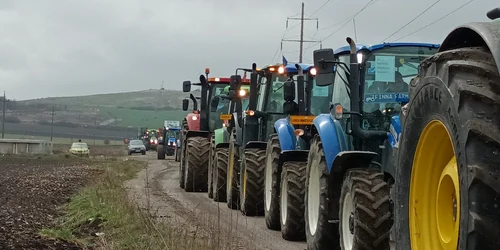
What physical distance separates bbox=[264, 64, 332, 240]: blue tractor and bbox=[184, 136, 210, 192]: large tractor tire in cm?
585

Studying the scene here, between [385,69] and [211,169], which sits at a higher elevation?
[385,69]

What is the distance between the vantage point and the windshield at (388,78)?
724 cm

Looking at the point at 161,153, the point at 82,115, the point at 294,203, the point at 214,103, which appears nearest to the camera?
the point at 294,203

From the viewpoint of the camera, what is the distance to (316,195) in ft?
27.0

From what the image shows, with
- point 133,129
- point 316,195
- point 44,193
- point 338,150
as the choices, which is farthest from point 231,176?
point 133,129

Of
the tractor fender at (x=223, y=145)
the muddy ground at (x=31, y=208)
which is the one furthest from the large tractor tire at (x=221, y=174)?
the muddy ground at (x=31, y=208)

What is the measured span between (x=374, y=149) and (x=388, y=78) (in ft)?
2.42

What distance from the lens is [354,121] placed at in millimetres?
7355

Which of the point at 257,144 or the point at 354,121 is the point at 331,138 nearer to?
the point at 354,121

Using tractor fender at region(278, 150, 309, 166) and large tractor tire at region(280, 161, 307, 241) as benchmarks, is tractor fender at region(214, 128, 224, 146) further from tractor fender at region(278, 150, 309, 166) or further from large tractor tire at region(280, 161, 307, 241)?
large tractor tire at region(280, 161, 307, 241)

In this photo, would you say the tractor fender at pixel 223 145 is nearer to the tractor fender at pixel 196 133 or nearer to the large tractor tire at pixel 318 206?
the tractor fender at pixel 196 133

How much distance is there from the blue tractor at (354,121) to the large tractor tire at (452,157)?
2558 millimetres

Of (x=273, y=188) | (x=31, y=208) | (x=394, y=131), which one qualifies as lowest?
(x=31, y=208)

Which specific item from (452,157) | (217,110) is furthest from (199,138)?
(452,157)
